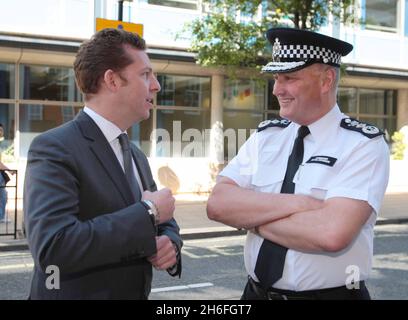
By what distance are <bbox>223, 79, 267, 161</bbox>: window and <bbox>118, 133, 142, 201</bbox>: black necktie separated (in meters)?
13.0

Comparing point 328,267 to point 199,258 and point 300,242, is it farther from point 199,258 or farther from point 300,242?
point 199,258

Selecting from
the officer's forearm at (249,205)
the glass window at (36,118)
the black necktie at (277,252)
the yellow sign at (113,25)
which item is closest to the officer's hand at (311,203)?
the officer's forearm at (249,205)

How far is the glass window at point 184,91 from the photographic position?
15.0 m

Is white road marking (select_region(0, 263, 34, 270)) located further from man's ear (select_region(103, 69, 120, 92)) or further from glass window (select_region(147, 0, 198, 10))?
glass window (select_region(147, 0, 198, 10))

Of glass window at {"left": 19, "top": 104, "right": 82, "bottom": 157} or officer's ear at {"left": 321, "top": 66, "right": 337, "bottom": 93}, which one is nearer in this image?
officer's ear at {"left": 321, "top": 66, "right": 337, "bottom": 93}

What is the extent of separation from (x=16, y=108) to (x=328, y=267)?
40.8 feet

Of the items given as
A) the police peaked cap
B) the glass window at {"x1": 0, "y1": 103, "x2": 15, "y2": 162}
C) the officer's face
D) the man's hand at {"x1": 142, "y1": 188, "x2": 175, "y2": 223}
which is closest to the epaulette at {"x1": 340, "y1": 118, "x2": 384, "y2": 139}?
the officer's face

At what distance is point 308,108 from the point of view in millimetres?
2453

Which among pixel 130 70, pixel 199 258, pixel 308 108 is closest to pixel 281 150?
pixel 308 108

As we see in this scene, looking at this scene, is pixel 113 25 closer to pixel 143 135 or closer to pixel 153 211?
pixel 143 135

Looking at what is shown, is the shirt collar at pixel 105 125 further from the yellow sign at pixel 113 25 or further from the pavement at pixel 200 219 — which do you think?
the pavement at pixel 200 219

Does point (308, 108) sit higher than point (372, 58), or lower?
lower

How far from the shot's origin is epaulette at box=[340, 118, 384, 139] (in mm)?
2349

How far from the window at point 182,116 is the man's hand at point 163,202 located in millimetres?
12640
